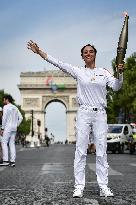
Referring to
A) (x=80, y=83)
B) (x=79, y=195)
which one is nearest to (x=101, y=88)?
(x=80, y=83)

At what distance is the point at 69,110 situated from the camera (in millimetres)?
133375

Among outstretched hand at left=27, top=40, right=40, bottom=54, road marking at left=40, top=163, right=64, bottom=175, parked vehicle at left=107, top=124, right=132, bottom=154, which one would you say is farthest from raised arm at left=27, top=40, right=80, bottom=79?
parked vehicle at left=107, top=124, right=132, bottom=154

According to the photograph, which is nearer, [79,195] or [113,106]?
[79,195]

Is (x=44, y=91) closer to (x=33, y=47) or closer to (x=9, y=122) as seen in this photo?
(x=9, y=122)

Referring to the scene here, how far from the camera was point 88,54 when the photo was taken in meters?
8.06

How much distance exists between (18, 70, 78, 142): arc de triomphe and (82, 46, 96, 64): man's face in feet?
381

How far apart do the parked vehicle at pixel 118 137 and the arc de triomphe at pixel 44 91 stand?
88091 mm

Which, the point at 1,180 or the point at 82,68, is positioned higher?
the point at 82,68

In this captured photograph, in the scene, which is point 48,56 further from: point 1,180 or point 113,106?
point 113,106

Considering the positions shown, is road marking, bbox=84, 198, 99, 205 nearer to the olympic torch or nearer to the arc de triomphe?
the olympic torch

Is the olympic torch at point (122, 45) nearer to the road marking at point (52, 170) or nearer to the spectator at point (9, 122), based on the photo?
the road marking at point (52, 170)

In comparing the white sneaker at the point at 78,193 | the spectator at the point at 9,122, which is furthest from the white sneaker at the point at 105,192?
the spectator at the point at 9,122

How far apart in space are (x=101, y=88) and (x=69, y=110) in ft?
411

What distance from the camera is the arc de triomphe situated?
126 m
